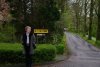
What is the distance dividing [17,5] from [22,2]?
553mm

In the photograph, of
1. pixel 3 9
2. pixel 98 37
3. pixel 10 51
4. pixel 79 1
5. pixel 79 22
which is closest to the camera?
pixel 10 51

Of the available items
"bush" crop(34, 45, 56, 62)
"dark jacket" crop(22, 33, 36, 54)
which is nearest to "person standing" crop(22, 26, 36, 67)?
"dark jacket" crop(22, 33, 36, 54)

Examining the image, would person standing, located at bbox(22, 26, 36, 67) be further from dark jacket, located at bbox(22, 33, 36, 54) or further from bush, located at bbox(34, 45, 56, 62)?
bush, located at bbox(34, 45, 56, 62)

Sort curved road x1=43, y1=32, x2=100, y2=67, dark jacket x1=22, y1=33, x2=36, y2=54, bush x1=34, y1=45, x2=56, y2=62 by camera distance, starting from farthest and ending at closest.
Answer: curved road x1=43, y1=32, x2=100, y2=67
bush x1=34, y1=45, x2=56, y2=62
dark jacket x1=22, y1=33, x2=36, y2=54

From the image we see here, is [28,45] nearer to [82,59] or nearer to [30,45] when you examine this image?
[30,45]

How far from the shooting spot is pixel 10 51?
17.7 metres

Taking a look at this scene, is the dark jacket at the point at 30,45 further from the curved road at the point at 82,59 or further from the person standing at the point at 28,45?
the curved road at the point at 82,59

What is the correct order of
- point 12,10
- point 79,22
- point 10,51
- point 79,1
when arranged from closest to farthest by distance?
point 10,51 < point 12,10 < point 79,1 < point 79,22

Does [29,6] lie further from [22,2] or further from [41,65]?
[41,65]

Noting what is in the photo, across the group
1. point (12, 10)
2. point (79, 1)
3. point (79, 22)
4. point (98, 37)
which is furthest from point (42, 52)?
point (79, 22)

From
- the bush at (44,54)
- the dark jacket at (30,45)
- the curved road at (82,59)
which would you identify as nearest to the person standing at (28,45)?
the dark jacket at (30,45)

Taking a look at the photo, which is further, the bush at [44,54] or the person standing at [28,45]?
the bush at [44,54]

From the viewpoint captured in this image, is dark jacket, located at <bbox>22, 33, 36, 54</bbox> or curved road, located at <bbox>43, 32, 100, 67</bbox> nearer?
dark jacket, located at <bbox>22, 33, 36, 54</bbox>

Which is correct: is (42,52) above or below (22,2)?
below
